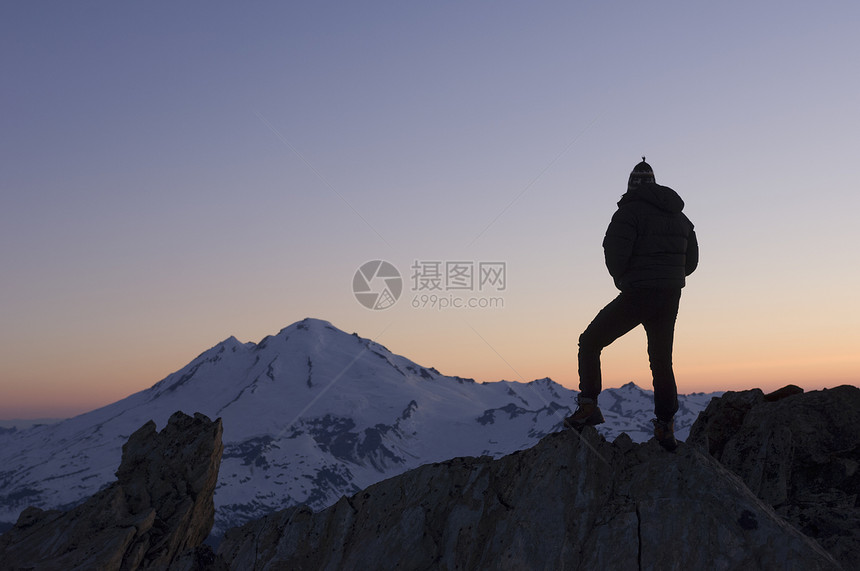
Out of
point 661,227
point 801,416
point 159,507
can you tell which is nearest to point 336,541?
point 159,507

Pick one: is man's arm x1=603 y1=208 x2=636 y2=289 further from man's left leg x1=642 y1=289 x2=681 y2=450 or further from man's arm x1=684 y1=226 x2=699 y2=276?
man's arm x1=684 y1=226 x2=699 y2=276

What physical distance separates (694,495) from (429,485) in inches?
241

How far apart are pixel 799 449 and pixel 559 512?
7.06m

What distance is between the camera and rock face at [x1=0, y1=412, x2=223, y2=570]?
19.8 metres

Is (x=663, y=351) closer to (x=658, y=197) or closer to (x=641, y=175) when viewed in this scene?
(x=658, y=197)

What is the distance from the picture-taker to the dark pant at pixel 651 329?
1312 cm

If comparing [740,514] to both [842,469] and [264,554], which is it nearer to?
[842,469]

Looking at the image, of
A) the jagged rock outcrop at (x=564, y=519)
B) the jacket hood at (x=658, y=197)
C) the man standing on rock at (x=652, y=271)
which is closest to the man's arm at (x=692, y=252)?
the man standing on rock at (x=652, y=271)

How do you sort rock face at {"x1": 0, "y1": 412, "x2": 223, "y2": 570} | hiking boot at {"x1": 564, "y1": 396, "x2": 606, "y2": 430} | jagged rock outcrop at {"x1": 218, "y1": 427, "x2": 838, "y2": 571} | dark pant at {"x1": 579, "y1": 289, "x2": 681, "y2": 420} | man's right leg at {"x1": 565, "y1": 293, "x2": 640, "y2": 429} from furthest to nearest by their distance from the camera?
rock face at {"x1": 0, "y1": 412, "x2": 223, "y2": 570}
hiking boot at {"x1": 564, "y1": 396, "x2": 606, "y2": 430}
man's right leg at {"x1": 565, "y1": 293, "x2": 640, "y2": 429}
dark pant at {"x1": 579, "y1": 289, "x2": 681, "y2": 420}
jagged rock outcrop at {"x1": 218, "y1": 427, "x2": 838, "y2": 571}

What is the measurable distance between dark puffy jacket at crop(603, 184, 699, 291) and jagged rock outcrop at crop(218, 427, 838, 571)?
11.4 feet

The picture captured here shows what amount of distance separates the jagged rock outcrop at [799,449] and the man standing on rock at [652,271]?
109 inches

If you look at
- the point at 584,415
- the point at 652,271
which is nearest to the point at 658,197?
the point at 652,271

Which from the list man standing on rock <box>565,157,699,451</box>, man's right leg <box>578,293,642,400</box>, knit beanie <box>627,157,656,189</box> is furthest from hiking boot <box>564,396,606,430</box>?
knit beanie <box>627,157,656,189</box>

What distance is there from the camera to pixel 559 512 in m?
13.6
